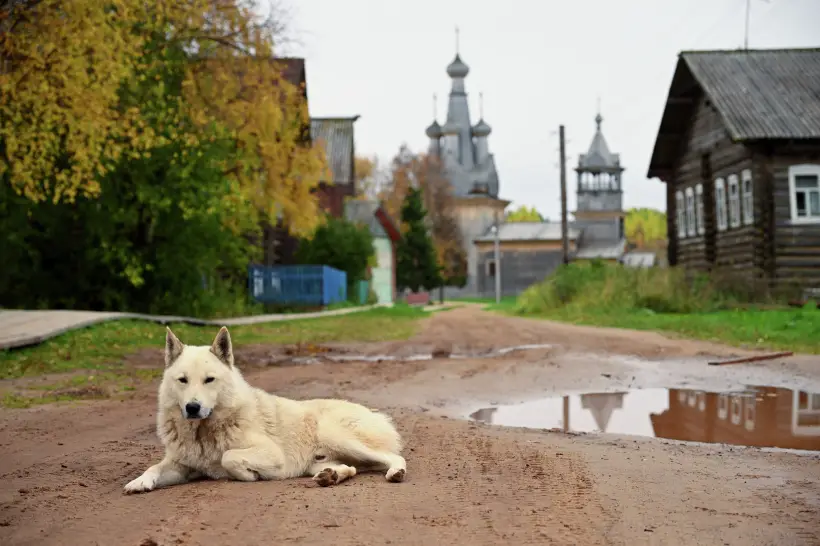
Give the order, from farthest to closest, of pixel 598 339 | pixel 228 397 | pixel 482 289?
1. pixel 482 289
2. pixel 598 339
3. pixel 228 397

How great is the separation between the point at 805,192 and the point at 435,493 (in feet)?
90.0

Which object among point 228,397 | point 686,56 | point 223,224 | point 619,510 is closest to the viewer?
point 619,510

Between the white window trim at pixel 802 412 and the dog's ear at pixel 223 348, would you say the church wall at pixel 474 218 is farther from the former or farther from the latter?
the dog's ear at pixel 223 348

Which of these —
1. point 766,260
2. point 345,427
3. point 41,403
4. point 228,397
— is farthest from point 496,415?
point 766,260

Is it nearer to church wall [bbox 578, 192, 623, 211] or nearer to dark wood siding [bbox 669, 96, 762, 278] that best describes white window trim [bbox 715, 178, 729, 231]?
dark wood siding [bbox 669, 96, 762, 278]

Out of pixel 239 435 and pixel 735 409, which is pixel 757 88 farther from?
→ pixel 239 435

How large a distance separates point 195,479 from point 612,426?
4.24 m

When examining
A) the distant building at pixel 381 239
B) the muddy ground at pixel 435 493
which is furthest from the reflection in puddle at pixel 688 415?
the distant building at pixel 381 239

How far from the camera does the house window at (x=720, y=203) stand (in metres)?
32.4

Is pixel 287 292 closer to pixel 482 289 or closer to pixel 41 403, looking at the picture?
pixel 41 403

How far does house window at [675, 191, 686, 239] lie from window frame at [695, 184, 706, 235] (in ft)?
5.16

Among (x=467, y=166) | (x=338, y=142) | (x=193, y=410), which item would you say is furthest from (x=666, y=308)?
(x=467, y=166)

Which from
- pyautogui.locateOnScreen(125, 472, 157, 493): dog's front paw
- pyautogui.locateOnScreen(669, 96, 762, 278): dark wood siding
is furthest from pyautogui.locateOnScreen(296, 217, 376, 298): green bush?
pyautogui.locateOnScreen(125, 472, 157, 493): dog's front paw

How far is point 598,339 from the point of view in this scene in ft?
59.1
